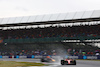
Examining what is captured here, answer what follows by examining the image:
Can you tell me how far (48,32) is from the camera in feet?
142

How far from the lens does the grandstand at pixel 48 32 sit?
117ft

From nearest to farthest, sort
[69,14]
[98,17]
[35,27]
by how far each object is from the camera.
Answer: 1. [98,17]
2. [69,14]
3. [35,27]

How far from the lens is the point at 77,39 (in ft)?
126

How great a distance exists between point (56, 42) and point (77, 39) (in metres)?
4.81

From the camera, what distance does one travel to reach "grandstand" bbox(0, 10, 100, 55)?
35.6m

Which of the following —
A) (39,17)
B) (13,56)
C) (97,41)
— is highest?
(39,17)

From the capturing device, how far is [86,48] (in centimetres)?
3609

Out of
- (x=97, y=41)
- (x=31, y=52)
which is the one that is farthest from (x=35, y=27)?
(x=97, y=41)

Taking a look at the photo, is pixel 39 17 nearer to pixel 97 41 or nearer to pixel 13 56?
pixel 13 56

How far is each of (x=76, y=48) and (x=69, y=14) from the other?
6976 mm

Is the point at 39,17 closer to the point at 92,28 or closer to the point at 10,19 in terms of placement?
the point at 10,19

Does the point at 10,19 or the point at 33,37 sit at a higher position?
the point at 10,19

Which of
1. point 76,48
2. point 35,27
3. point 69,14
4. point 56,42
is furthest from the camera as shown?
point 35,27

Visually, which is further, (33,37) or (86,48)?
(33,37)
